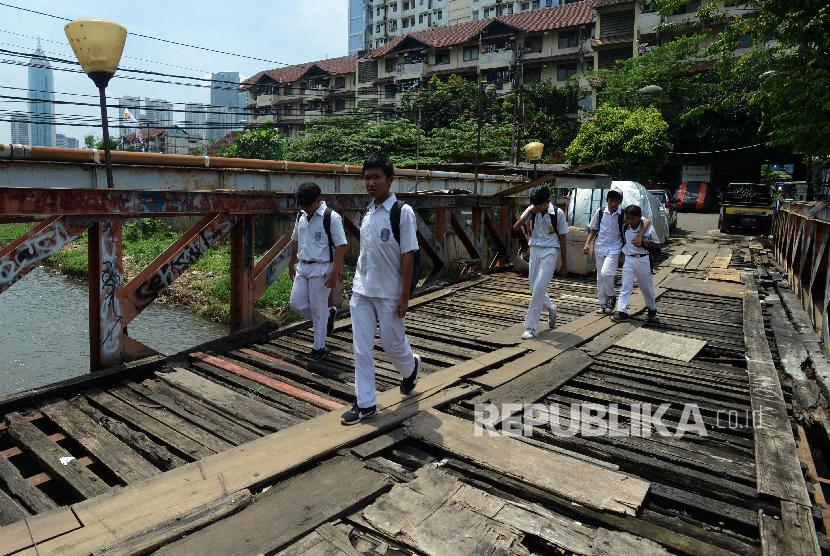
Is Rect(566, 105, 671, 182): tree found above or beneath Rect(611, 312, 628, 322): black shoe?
above

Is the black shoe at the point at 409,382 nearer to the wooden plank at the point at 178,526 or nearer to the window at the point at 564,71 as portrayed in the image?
the wooden plank at the point at 178,526

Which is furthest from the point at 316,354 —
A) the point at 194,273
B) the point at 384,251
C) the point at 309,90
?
the point at 309,90

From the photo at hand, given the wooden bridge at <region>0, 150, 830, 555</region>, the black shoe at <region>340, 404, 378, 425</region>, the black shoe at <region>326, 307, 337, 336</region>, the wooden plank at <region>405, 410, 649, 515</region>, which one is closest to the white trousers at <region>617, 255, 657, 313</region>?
the wooden bridge at <region>0, 150, 830, 555</region>

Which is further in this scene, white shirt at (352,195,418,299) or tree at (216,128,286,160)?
tree at (216,128,286,160)

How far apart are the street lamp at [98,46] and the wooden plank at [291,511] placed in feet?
11.4

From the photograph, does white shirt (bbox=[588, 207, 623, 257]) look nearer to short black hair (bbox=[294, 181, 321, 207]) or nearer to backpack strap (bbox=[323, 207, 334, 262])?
backpack strap (bbox=[323, 207, 334, 262])

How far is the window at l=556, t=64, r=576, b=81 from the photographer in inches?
1580

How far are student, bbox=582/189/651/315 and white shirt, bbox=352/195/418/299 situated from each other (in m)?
4.08

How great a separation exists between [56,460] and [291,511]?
1.60 meters

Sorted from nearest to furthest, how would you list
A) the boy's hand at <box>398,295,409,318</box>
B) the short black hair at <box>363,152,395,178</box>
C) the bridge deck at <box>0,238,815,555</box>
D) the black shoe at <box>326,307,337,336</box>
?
the bridge deck at <box>0,238,815,555</box> < the short black hair at <box>363,152,395,178</box> < the boy's hand at <box>398,295,409,318</box> < the black shoe at <box>326,307,337,336</box>

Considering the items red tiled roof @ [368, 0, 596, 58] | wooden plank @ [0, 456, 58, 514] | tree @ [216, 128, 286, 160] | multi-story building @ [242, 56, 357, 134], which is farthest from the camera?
multi-story building @ [242, 56, 357, 134]

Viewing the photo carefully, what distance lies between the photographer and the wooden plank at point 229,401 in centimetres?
409

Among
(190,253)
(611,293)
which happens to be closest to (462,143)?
(611,293)

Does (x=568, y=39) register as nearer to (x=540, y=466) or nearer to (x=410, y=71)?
(x=410, y=71)
